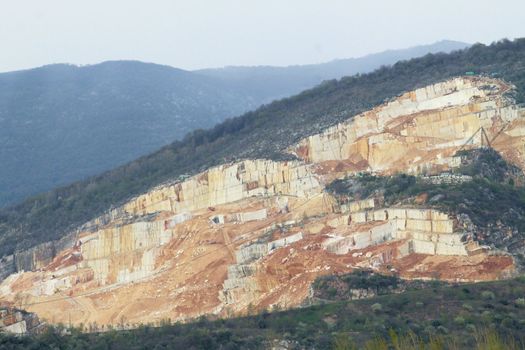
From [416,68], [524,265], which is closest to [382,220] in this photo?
[524,265]

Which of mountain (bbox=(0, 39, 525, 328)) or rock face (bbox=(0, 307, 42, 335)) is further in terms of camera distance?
mountain (bbox=(0, 39, 525, 328))

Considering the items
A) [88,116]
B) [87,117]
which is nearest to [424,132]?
[87,117]

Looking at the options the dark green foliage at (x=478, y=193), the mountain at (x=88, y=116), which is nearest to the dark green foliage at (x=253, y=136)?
the dark green foliage at (x=478, y=193)

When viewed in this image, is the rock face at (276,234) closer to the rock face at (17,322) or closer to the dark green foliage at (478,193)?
the dark green foliage at (478,193)

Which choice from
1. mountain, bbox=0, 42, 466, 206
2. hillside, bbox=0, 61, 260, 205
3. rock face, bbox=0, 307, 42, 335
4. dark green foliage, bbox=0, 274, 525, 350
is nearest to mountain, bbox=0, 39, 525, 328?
dark green foliage, bbox=0, 274, 525, 350

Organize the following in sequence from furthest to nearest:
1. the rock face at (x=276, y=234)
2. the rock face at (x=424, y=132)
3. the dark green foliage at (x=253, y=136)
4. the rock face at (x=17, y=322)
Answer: the dark green foliage at (x=253, y=136)
the rock face at (x=424, y=132)
the rock face at (x=276, y=234)
the rock face at (x=17, y=322)

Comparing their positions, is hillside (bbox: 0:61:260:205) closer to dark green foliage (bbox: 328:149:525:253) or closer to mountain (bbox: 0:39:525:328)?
mountain (bbox: 0:39:525:328)
